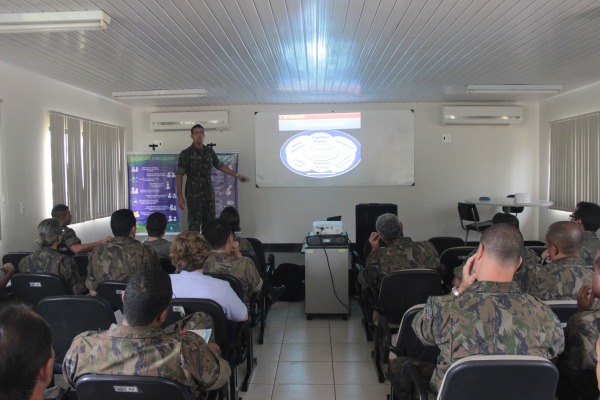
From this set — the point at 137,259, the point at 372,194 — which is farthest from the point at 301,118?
the point at 137,259

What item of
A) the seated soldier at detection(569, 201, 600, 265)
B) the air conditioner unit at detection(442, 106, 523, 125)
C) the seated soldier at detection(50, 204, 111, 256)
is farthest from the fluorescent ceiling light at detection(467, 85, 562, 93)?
the seated soldier at detection(50, 204, 111, 256)

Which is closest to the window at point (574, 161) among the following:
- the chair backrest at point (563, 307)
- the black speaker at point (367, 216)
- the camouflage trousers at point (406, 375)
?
the black speaker at point (367, 216)

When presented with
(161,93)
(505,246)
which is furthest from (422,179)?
(505,246)

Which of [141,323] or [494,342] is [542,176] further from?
[141,323]

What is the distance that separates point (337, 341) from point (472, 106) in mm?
4783

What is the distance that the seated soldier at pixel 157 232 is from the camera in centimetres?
361

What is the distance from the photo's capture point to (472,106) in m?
6.89

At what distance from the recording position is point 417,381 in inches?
71.8

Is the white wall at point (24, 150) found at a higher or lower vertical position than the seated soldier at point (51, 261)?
higher

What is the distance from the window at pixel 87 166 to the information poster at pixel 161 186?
0.73 feet

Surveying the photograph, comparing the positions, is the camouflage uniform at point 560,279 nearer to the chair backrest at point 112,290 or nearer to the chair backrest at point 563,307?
the chair backrest at point 563,307

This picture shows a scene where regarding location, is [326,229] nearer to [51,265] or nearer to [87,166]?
[51,265]

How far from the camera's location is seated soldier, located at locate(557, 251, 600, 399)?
5.47ft

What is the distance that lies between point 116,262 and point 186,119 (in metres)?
4.40
